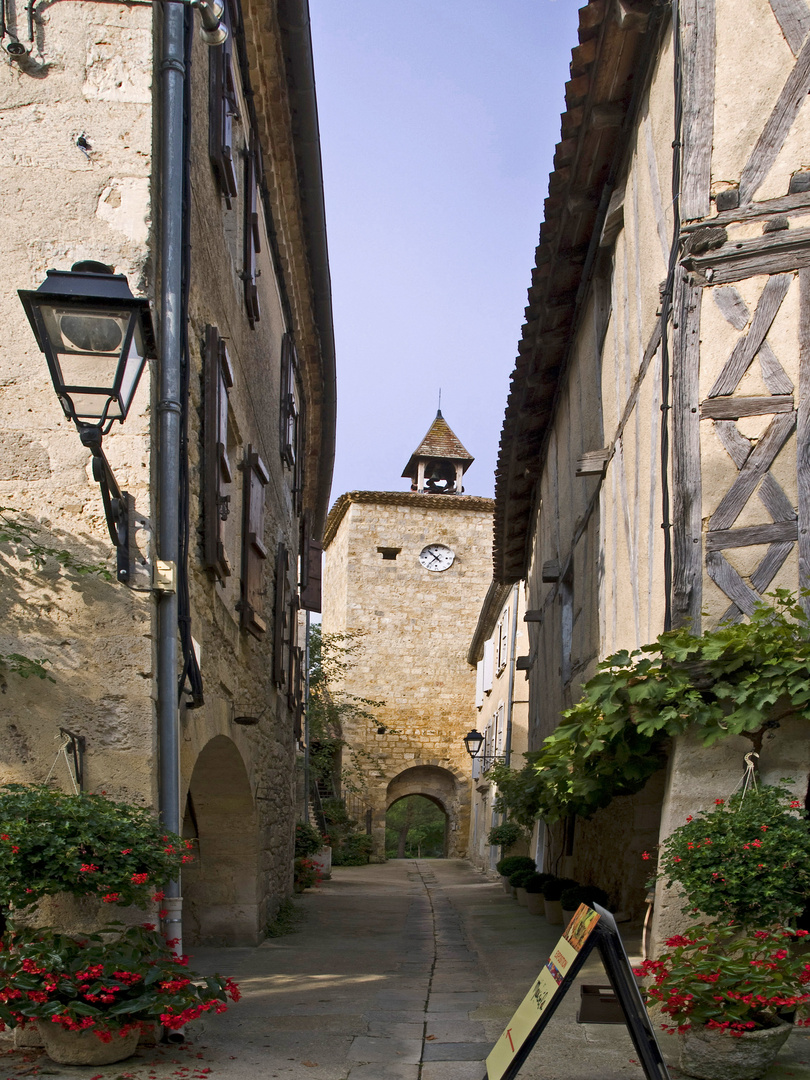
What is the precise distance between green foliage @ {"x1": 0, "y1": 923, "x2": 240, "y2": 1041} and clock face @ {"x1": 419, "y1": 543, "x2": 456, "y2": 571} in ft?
75.0

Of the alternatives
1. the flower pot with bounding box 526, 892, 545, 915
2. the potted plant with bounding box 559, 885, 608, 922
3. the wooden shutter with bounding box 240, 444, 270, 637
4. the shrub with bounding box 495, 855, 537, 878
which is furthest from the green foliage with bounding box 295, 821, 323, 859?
the wooden shutter with bounding box 240, 444, 270, 637

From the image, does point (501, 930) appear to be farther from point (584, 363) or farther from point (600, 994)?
point (600, 994)

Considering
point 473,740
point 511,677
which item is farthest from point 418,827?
point 511,677

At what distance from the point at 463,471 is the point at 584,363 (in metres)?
21.7

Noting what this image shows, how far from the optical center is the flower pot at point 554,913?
30.2 feet

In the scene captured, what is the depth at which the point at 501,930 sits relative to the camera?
9.52 m

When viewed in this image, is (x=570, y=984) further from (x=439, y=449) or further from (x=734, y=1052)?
→ (x=439, y=449)

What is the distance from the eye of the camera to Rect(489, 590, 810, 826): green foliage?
15.0 feet

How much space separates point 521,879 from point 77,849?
8.37 metres

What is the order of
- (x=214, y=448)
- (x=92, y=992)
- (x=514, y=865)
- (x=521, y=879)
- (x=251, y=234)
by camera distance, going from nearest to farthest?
(x=92, y=992), (x=214, y=448), (x=251, y=234), (x=521, y=879), (x=514, y=865)

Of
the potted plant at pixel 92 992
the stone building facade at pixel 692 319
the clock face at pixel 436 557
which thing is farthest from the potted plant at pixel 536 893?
the clock face at pixel 436 557

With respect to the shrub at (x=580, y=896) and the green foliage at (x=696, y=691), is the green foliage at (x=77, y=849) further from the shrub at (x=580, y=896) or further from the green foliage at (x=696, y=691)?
the shrub at (x=580, y=896)

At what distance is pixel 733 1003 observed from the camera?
3.92 meters

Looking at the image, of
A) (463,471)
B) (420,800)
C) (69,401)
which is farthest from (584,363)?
(420,800)
